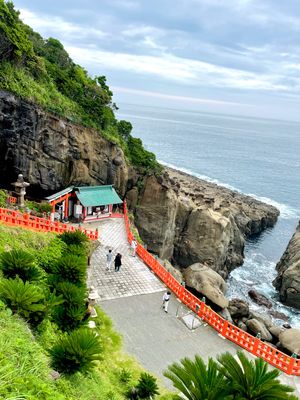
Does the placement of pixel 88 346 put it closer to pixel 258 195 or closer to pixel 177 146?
pixel 258 195

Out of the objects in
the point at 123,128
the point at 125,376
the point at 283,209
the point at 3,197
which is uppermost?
the point at 123,128

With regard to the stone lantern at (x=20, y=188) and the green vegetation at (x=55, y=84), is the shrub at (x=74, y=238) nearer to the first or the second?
the stone lantern at (x=20, y=188)

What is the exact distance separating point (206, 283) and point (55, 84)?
944 inches

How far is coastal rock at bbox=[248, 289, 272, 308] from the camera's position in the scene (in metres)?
41.0

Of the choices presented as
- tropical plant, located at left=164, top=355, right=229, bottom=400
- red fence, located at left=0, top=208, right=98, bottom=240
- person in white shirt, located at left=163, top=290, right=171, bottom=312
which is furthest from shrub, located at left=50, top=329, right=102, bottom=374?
red fence, located at left=0, top=208, right=98, bottom=240

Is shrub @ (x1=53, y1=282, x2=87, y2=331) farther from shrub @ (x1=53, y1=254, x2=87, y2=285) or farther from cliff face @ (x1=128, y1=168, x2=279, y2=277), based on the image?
cliff face @ (x1=128, y1=168, x2=279, y2=277)

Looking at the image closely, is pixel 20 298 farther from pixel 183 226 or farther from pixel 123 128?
pixel 183 226

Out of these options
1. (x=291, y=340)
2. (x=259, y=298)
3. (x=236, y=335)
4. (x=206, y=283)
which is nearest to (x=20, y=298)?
(x=236, y=335)

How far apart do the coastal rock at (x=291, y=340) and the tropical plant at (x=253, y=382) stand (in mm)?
12861

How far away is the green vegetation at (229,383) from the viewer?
31.6 feet

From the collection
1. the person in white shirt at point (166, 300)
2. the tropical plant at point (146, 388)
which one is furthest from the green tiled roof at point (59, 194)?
the tropical plant at point (146, 388)

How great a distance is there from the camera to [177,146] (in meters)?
155

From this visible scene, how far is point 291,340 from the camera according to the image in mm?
22203

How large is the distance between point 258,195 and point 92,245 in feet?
232
